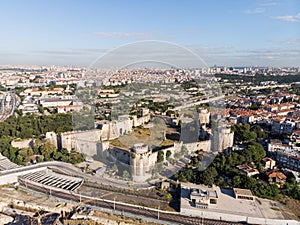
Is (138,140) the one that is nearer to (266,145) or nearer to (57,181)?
(57,181)

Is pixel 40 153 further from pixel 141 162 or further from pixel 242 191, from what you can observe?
pixel 242 191

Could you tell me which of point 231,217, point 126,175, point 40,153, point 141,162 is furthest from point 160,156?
point 40,153

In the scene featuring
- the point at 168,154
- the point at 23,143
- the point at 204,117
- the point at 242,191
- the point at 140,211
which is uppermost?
the point at 204,117

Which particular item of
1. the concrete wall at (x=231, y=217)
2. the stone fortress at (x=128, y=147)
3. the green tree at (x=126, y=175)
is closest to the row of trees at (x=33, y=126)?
A: the stone fortress at (x=128, y=147)

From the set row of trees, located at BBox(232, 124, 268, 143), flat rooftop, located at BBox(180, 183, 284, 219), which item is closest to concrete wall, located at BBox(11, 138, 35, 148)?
flat rooftop, located at BBox(180, 183, 284, 219)

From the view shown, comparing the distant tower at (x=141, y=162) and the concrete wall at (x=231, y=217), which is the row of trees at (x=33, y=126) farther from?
the concrete wall at (x=231, y=217)

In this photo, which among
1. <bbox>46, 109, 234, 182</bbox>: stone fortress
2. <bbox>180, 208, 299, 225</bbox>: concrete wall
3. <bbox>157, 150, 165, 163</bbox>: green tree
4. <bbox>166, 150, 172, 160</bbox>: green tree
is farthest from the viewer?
<bbox>166, 150, 172, 160</bbox>: green tree

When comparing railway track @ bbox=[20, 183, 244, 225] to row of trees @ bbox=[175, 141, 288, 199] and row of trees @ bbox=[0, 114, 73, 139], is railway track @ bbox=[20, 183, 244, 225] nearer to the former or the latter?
→ row of trees @ bbox=[175, 141, 288, 199]

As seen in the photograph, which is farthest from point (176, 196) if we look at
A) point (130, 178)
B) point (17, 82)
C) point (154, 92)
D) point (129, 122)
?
A: point (17, 82)
